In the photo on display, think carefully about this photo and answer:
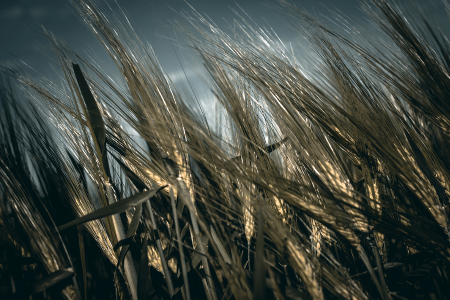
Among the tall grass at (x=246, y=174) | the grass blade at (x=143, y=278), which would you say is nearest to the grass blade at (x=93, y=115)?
the tall grass at (x=246, y=174)

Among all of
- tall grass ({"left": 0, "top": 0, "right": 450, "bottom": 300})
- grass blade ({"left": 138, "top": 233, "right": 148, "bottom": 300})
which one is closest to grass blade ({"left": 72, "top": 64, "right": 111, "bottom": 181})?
tall grass ({"left": 0, "top": 0, "right": 450, "bottom": 300})

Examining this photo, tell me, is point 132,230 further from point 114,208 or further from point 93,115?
point 93,115

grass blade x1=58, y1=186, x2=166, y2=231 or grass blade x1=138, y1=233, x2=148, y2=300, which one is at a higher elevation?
grass blade x1=58, y1=186, x2=166, y2=231

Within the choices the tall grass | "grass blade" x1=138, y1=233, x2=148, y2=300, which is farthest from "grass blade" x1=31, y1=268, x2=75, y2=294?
"grass blade" x1=138, y1=233, x2=148, y2=300

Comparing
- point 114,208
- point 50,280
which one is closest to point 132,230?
point 114,208

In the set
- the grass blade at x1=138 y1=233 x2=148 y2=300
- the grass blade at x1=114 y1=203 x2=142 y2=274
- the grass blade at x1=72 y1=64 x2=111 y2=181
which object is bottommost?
the grass blade at x1=138 y1=233 x2=148 y2=300

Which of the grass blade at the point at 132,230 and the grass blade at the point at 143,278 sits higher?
the grass blade at the point at 132,230

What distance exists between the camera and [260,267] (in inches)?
12.4

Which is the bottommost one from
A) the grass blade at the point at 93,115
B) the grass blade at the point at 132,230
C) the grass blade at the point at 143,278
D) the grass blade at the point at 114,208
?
the grass blade at the point at 143,278

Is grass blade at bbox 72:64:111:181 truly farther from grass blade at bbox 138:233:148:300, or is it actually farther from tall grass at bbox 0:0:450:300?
grass blade at bbox 138:233:148:300

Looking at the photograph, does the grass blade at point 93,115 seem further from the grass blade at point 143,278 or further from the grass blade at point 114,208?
the grass blade at point 143,278

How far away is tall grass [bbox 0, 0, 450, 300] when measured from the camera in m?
0.43

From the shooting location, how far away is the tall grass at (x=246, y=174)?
0.43 metres

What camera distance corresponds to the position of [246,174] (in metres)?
0.43
